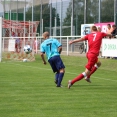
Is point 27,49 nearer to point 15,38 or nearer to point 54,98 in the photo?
point 15,38

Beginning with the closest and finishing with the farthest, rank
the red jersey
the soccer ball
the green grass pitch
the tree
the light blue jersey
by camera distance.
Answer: the green grass pitch < the red jersey < the light blue jersey < the soccer ball < the tree

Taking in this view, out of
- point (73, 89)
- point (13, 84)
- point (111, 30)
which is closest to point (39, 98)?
point (73, 89)

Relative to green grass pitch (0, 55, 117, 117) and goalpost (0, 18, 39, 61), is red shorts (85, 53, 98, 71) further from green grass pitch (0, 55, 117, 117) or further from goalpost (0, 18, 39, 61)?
goalpost (0, 18, 39, 61)

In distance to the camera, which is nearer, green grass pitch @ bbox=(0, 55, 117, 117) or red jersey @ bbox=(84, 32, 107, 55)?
green grass pitch @ bbox=(0, 55, 117, 117)

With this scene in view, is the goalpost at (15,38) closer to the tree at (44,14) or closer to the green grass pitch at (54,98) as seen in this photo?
the tree at (44,14)

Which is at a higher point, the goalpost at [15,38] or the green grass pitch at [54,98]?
the goalpost at [15,38]

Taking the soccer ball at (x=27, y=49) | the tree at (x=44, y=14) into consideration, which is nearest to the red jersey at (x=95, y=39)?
the soccer ball at (x=27, y=49)

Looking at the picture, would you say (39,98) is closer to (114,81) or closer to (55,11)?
(114,81)

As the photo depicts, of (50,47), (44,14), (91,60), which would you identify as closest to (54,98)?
(91,60)

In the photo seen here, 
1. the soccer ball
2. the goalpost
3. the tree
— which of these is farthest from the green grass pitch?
the tree

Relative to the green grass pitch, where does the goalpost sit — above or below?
above

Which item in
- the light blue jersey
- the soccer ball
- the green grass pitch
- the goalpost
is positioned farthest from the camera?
the soccer ball

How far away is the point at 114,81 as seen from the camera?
16375 mm

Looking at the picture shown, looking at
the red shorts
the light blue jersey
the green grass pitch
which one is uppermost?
the light blue jersey
